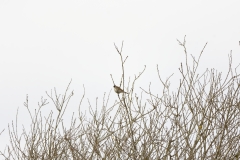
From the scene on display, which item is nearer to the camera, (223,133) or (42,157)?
(223,133)

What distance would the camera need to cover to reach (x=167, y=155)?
5.04 m

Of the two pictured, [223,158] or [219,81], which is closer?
[223,158]

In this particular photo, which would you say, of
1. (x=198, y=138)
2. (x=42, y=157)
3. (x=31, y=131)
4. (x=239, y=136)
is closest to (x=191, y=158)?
(x=198, y=138)

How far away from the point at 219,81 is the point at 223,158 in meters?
1.20

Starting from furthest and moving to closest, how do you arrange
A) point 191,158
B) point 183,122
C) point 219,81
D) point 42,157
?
point 42,157 < point 219,81 < point 183,122 < point 191,158

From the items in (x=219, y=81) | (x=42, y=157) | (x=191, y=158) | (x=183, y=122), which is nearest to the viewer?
(x=191, y=158)

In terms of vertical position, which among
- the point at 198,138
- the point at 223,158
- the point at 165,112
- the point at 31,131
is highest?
the point at 31,131

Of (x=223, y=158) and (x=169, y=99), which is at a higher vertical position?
(x=169, y=99)

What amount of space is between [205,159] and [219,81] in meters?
1.14

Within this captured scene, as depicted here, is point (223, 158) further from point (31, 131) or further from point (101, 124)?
point (31, 131)

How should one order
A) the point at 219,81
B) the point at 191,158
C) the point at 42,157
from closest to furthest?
the point at 191,158, the point at 219,81, the point at 42,157

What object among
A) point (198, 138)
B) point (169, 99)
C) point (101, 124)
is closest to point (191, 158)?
point (198, 138)

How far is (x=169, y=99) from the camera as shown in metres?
5.79

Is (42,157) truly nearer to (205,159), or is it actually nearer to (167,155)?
(167,155)
